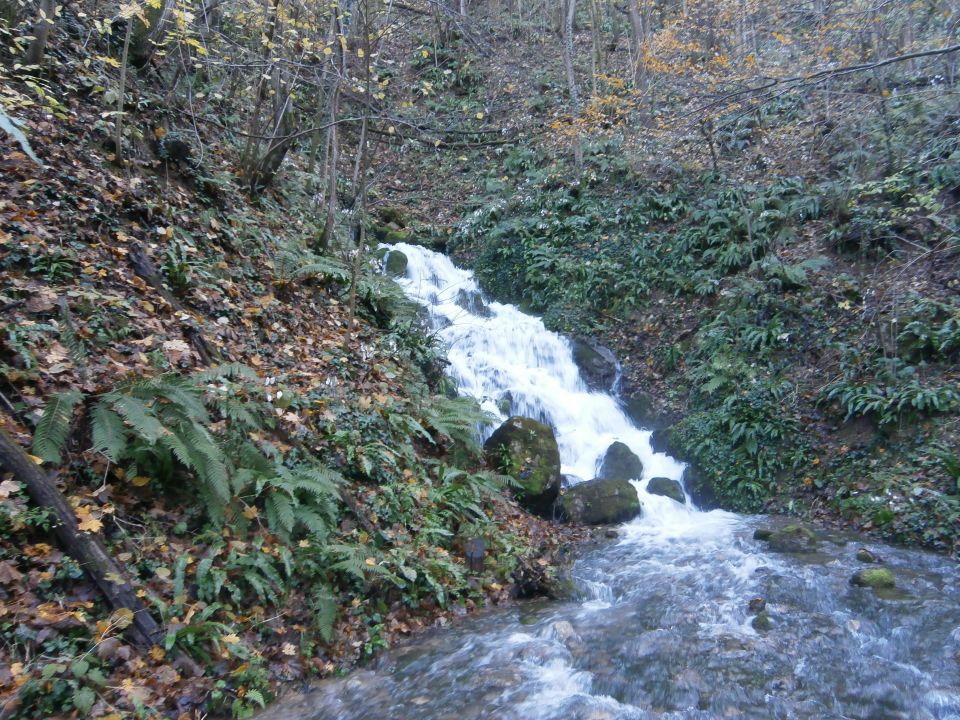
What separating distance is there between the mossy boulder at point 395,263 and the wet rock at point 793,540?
31.7 feet

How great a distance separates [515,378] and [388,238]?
244 inches

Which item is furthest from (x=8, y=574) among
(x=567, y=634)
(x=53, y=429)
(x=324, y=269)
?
(x=324, y=269)

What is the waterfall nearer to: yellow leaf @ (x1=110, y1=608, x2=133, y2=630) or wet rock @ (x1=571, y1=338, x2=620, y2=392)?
wet rock @ (x1=571, y1=338, x2=620, y2=392)

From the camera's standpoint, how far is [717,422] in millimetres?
10719

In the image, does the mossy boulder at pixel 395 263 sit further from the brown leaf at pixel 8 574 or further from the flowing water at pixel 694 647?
the brown leaf at pixel 8 574

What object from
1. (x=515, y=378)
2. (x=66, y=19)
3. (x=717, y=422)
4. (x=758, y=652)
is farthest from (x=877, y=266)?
(x=66, y=19)

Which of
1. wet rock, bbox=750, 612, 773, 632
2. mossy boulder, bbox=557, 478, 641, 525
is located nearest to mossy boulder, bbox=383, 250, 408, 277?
mossy boulder, bbox=557, 478, 641, 525

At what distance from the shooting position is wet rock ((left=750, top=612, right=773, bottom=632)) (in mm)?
A: 6078

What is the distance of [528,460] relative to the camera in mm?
9312

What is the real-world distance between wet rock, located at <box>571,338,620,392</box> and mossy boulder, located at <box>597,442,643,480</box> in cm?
205

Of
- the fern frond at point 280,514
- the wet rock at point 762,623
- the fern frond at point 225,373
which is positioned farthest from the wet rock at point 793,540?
the fern frond at point 225,373

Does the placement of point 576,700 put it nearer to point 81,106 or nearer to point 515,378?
point 515,378

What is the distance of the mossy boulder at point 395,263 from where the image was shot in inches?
579

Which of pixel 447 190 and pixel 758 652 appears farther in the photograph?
pixel 447 190
